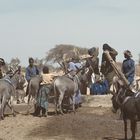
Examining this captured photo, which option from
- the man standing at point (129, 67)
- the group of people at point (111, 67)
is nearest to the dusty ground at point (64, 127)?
the man standing at point (129, 67)

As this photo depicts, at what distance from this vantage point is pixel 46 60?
50.6 m

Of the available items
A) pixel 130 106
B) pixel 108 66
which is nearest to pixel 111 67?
pixel 108 66

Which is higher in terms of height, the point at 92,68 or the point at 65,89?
the point at 92,68

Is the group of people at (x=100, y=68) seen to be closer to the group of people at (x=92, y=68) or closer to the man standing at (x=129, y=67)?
the group of people at (x=92, y=68)

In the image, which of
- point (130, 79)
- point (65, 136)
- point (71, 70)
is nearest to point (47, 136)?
point (65, 136)

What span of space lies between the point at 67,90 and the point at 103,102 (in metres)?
2.24

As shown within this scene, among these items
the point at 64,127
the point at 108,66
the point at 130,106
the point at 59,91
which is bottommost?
the point at 64,127

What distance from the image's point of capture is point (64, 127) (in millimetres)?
16625

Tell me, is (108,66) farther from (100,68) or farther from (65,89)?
(65,89)

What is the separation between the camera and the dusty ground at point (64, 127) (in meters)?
15.6

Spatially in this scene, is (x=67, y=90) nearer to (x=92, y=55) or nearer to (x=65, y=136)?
(x=92, y=55)

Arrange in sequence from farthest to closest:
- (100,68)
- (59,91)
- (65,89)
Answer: (100,68) < (65,89) < (59,91)

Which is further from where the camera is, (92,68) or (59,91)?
(92,68)

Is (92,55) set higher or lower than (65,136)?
→ higher
